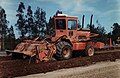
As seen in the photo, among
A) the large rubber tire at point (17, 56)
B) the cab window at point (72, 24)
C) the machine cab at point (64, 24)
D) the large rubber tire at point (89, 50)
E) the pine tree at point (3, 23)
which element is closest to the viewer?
the large rubber tire at point (17, 56)

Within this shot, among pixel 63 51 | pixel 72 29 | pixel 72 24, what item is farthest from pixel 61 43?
pixel 72 24

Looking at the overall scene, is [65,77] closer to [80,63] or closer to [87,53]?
[80,63]

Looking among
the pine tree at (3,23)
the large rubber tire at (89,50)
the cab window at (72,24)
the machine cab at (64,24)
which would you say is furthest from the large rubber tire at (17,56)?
the pine tree at (3,23)

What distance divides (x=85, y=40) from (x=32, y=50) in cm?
537

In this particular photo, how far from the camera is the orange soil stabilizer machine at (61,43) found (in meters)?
21.6

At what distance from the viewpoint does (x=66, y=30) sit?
23609mm

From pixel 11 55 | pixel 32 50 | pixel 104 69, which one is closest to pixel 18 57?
pixel 11 55

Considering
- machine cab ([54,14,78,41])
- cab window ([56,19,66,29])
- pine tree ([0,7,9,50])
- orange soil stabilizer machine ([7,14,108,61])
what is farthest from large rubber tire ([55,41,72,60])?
pine tree ([0,7,9,50])

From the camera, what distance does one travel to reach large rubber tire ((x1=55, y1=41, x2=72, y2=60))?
74.3ft

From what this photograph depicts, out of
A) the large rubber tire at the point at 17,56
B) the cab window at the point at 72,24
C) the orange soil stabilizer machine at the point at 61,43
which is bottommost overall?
the large rubber tire at the point at 17,56

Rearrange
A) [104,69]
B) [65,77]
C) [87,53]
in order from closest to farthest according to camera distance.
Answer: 1. [65,77]
2. [104,69]
3. [87,53]

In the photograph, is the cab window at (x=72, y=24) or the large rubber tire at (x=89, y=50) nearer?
the cab window at (x=72, y=24)

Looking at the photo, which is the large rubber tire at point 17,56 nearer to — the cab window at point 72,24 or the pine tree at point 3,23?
the cab window at point 72,24

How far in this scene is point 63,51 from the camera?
2316 cm
